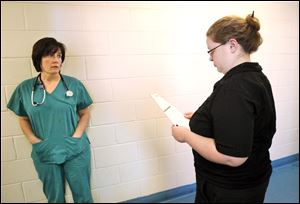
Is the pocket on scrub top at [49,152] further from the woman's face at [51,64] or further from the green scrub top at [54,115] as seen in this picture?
the woman's face at [51,64]

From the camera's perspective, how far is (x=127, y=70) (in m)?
1.51

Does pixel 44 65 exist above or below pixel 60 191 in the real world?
above

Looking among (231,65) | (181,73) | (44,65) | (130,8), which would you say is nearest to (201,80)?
(181,73)

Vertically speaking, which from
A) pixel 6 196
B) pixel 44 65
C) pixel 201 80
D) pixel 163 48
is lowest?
pixel 6 196

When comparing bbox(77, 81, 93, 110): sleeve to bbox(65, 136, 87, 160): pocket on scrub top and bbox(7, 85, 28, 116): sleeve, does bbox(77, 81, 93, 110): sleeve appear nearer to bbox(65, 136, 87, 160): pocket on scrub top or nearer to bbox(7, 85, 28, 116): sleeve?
bbox(65, 136, 87, 160): pocket on scrub top

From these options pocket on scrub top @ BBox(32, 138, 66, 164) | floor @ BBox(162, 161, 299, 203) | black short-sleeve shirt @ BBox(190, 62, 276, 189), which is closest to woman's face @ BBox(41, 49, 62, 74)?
pocket on scrub top @ BBox(32, 138, 66, 164)

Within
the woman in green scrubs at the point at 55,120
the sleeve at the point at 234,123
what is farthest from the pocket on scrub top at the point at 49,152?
the sleeve at the point at 234,123

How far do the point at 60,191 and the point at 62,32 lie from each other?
0.91m

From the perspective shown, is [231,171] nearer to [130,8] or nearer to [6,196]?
[130,8]

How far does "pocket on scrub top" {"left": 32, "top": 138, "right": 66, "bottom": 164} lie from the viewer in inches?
44.8

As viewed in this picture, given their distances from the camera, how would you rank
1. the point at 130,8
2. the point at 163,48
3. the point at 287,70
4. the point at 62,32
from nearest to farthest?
the point at 62,32 → the point at 130,8 → the point at 163,48 → the point at 287,70

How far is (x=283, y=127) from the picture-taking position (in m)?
2.29

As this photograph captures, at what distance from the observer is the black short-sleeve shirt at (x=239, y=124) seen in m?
0.79

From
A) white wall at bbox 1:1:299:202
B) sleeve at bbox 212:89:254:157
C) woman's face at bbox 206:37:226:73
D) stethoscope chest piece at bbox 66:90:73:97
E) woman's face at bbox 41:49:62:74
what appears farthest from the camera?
white wall at bbox 1:1:299:202
